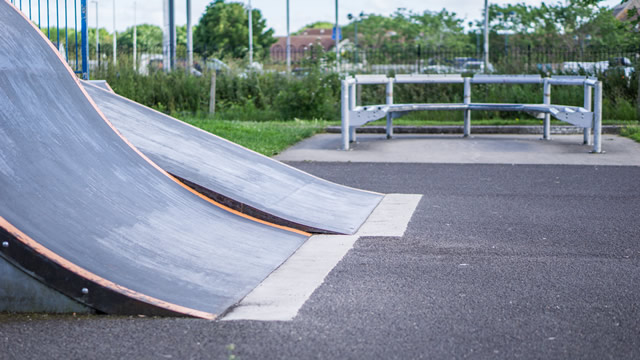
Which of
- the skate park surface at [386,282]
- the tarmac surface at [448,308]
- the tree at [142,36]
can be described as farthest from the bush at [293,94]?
the tree at [142,36]

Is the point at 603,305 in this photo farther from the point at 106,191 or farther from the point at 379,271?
the point at 106,191

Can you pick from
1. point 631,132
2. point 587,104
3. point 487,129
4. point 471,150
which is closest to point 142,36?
point 487,129

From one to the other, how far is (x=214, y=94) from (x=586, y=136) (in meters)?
8.94

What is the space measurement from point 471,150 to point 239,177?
6188 millimetres

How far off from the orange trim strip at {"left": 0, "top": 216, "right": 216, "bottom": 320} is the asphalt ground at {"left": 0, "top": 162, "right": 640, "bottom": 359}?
0.09 metres

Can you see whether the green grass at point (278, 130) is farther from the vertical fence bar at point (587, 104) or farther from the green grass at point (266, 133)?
the vertical fence bar at point (587, 104)

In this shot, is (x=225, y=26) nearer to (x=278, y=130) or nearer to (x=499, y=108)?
(x=278, y=130)

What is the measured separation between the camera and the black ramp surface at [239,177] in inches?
247

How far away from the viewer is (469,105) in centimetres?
1380

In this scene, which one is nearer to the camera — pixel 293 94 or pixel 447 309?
pixel 447 309

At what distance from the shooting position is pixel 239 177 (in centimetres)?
703

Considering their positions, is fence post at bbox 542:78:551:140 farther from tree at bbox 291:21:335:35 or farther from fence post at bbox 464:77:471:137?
tree at bbox 291:21:335:35

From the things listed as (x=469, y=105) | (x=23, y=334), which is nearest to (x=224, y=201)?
(x=23, y=334)

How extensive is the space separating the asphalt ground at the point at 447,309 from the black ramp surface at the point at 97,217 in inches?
10.8
